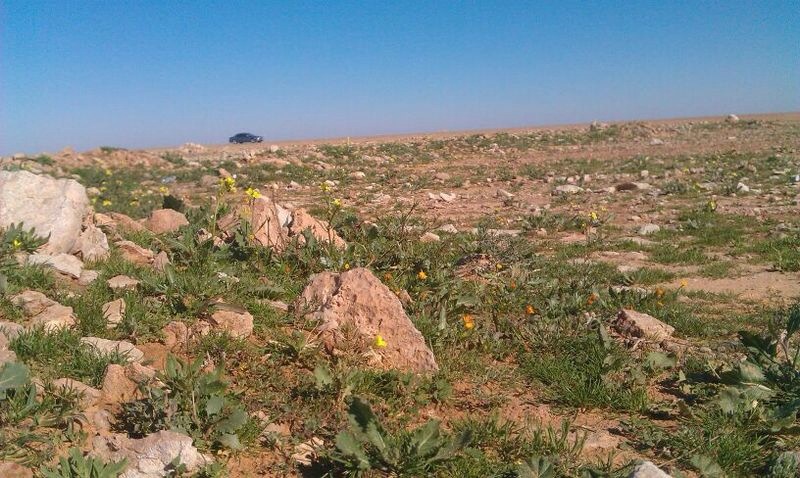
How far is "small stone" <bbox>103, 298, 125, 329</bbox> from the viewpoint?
3.58 meters

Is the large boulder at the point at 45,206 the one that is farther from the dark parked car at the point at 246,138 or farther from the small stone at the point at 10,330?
the dark parked car at the point at 246,138

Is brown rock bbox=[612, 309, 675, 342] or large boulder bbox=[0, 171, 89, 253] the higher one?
large boulder bbox=[0, 171, 89, 253]

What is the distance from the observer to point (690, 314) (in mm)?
4695

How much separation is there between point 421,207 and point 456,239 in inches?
136

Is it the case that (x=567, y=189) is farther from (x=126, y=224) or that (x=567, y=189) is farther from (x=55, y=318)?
(x=55, y=318)

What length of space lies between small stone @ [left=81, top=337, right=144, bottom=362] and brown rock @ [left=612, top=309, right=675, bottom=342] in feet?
10.3

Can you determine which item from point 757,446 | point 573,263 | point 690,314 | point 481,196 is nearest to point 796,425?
point 757,446

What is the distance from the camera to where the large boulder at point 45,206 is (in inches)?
185

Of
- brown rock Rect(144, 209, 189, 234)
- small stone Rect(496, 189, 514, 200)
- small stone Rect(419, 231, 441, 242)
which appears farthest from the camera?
small stone Rect(496, 189, 514, 200)

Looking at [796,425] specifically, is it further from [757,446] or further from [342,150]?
[342,150]

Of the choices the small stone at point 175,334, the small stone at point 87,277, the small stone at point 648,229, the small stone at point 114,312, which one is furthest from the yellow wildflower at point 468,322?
the small stone at point 648,229

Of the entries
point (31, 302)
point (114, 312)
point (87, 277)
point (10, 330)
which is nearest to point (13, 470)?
point (10, 330)

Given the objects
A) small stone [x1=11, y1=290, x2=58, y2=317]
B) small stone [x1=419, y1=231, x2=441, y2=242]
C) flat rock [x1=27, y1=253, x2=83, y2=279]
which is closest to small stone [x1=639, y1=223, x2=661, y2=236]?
small stone [x1=419, y1=231, x2=441, y2=242]

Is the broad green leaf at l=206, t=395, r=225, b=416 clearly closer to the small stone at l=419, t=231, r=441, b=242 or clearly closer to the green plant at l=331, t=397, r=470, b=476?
the green plant at l=331, t=397, r=470, b=476
